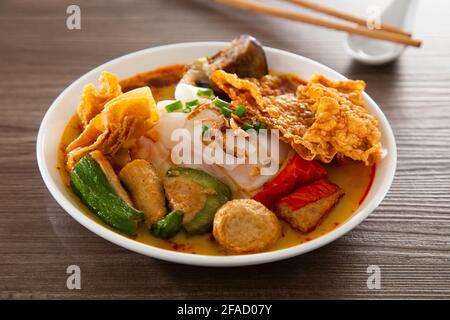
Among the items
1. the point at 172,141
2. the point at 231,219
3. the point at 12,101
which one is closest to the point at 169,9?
the point at 12,101

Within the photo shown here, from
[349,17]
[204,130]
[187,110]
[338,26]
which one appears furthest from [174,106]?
[349,17]

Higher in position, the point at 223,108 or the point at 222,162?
the point at 223,108

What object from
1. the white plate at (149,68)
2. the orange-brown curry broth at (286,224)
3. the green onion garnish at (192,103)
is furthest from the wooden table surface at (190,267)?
the green onion garnish at (192,103)

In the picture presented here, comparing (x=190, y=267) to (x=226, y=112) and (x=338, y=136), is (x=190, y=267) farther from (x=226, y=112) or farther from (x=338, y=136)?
(x=338, y=136)

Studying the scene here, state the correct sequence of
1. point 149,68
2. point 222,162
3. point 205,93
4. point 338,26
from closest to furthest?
point 222,162
point 205,93
point 149,68
point 338,26

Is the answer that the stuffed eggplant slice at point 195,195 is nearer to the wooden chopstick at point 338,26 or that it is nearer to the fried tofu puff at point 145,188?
the fried tofu puff at point 145,188

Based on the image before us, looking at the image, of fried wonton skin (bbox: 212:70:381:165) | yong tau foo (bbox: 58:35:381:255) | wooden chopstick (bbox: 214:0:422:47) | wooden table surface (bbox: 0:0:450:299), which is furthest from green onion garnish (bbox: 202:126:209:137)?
wooden chopstick (bbox: 214:0:422:47)
